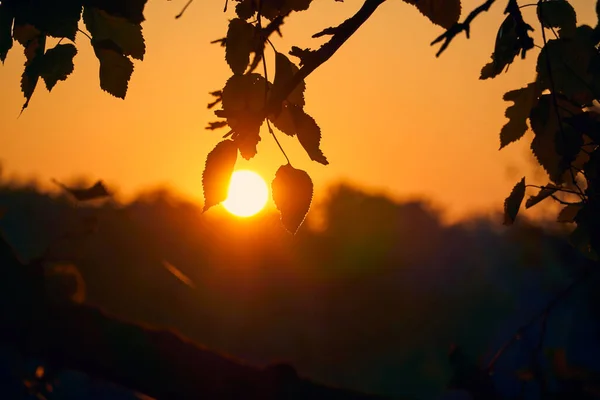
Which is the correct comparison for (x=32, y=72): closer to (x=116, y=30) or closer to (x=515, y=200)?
(x=116, y=30)

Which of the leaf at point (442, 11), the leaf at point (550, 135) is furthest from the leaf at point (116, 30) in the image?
the leaf at point (550, 135)

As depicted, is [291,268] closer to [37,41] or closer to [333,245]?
[333,245]

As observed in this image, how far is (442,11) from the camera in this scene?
2.57 meters

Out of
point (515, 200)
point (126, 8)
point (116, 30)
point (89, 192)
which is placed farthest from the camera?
point (89, 192)

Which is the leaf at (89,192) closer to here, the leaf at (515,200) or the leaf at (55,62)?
the leaf at (55,62)

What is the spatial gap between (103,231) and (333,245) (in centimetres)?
6730

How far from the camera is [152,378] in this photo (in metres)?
3.09

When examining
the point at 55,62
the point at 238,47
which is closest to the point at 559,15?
the point at 238,47

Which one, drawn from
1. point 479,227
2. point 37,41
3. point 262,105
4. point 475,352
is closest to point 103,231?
point 37,41

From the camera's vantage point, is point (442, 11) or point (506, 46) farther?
point (506, 46)

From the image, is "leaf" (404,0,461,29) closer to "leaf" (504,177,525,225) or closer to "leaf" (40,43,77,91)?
"leaf" (504,177,525,225)

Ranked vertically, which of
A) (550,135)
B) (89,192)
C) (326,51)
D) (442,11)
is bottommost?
(89,192)

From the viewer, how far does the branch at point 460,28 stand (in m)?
1.91

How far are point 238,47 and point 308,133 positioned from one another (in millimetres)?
381
